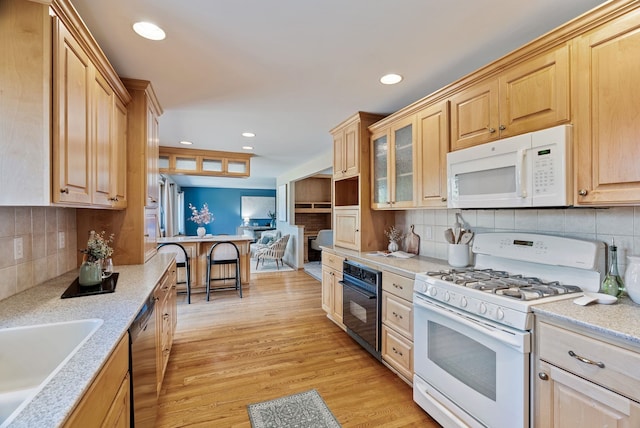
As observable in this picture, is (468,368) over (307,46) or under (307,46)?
under

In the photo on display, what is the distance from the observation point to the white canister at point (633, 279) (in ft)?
4.44

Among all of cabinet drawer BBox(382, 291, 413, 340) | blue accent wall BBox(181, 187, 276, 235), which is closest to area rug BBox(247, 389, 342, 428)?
cabinet drawer BBox(382, 291, 413, 340)

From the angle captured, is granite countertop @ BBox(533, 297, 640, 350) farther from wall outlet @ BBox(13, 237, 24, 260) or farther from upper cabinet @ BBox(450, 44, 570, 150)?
wall outlet @ BBox(13, 237, 24, 260)

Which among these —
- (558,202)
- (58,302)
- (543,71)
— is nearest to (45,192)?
(58,302)

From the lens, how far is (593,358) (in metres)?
1.16

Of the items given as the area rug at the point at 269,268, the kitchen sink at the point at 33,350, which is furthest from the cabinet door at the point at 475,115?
the area rug at the point at 269,268

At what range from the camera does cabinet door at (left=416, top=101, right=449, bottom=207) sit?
90.1 inches

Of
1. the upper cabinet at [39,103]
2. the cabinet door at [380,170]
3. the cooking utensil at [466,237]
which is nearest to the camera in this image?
the upper cabinet at [39,103]

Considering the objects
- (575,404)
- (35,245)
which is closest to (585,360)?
(575,404)

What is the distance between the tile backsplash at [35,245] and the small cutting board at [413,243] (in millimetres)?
2859

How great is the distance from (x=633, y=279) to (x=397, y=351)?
148 centimetres

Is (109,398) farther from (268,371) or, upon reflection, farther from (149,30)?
(149,30)

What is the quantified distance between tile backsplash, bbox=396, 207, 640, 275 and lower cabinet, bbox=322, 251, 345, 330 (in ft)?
3.03

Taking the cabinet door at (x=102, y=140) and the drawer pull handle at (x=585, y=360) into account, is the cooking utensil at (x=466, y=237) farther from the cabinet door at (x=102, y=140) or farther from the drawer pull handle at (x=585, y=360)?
the cabinet door at (x=102, y=140)
